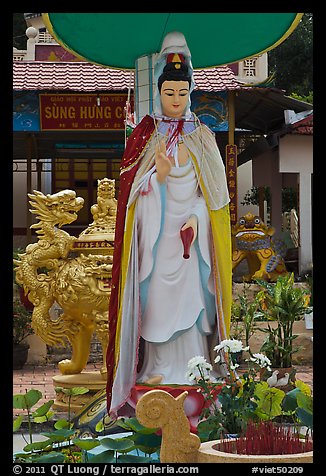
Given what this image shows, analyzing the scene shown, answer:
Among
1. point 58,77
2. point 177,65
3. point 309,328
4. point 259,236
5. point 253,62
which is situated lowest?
point 309,328

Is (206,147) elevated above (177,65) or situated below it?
below

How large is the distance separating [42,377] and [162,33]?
4397 mm

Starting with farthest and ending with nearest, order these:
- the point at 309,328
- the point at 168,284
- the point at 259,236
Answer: the point at 259,236, the point at 309,328, the point at 168,284

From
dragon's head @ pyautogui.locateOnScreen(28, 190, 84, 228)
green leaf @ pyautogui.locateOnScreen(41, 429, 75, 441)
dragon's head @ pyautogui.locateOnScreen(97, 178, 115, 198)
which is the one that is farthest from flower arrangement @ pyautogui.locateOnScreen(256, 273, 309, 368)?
green leaf @ pyautogui.locateOnScreen(41, 429, 75, 441)

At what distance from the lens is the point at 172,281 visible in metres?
4.92

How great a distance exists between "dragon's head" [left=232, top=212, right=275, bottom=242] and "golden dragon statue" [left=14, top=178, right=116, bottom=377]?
4.80 metres

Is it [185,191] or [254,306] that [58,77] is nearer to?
[254,306]

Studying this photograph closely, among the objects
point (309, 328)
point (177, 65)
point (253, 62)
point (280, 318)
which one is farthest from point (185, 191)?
point (253, 62)

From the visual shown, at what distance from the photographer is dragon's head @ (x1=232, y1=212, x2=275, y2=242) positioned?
1143 centimetres

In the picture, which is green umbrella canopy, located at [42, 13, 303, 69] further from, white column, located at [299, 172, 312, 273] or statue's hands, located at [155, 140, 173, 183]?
white column, located at [299, 172, 312, 273]

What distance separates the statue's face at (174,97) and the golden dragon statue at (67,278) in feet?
5.77

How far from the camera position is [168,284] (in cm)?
492

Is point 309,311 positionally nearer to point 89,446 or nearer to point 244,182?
point 89,446

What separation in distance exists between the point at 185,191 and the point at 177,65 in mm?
684
